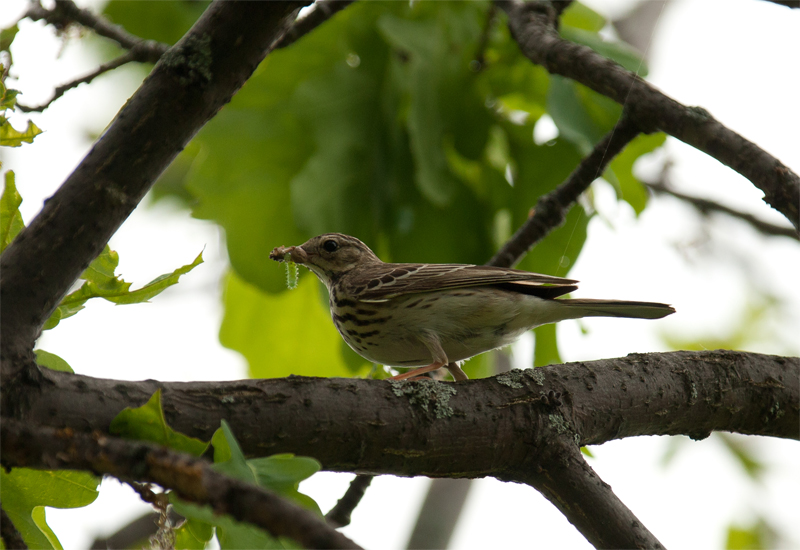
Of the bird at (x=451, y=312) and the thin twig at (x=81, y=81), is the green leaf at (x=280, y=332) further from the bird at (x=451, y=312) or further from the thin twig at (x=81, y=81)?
the thin twig at (x=81, y=81)

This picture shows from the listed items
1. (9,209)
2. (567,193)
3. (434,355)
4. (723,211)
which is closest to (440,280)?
(434,355)

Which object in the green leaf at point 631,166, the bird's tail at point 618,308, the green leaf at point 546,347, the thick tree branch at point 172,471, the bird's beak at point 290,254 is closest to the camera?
the thick tree branch at point 172,471

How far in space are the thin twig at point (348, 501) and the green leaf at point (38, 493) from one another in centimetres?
111

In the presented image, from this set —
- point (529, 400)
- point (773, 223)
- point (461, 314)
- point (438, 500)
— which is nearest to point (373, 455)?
point (529, 400)

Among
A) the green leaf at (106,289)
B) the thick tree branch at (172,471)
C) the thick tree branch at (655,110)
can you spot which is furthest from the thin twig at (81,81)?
the thick tree branch at (655,110)

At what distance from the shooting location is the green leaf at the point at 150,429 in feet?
5.26

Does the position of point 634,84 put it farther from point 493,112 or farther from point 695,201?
point 695,201

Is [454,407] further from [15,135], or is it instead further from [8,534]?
[15,135]

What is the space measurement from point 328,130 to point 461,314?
123 cm

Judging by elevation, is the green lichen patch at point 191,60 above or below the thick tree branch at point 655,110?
below

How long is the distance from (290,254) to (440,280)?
81 centimetres

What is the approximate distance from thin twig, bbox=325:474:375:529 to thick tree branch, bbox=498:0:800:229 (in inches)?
69.2

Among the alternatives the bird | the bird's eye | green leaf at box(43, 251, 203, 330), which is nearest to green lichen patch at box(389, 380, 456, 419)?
green leaf at box(43, 251, 203, 330)

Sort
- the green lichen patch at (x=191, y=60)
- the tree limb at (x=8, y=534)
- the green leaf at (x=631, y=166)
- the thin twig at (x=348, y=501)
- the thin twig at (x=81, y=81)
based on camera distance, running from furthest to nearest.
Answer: the green leaf at (x=631, y=166)
the thin twig at (x=348, y=501)
the thin twig at (x=81, y=81)
the green lichen patch at (x=191, y=60)
the tree limb at (x=8, y=534)
